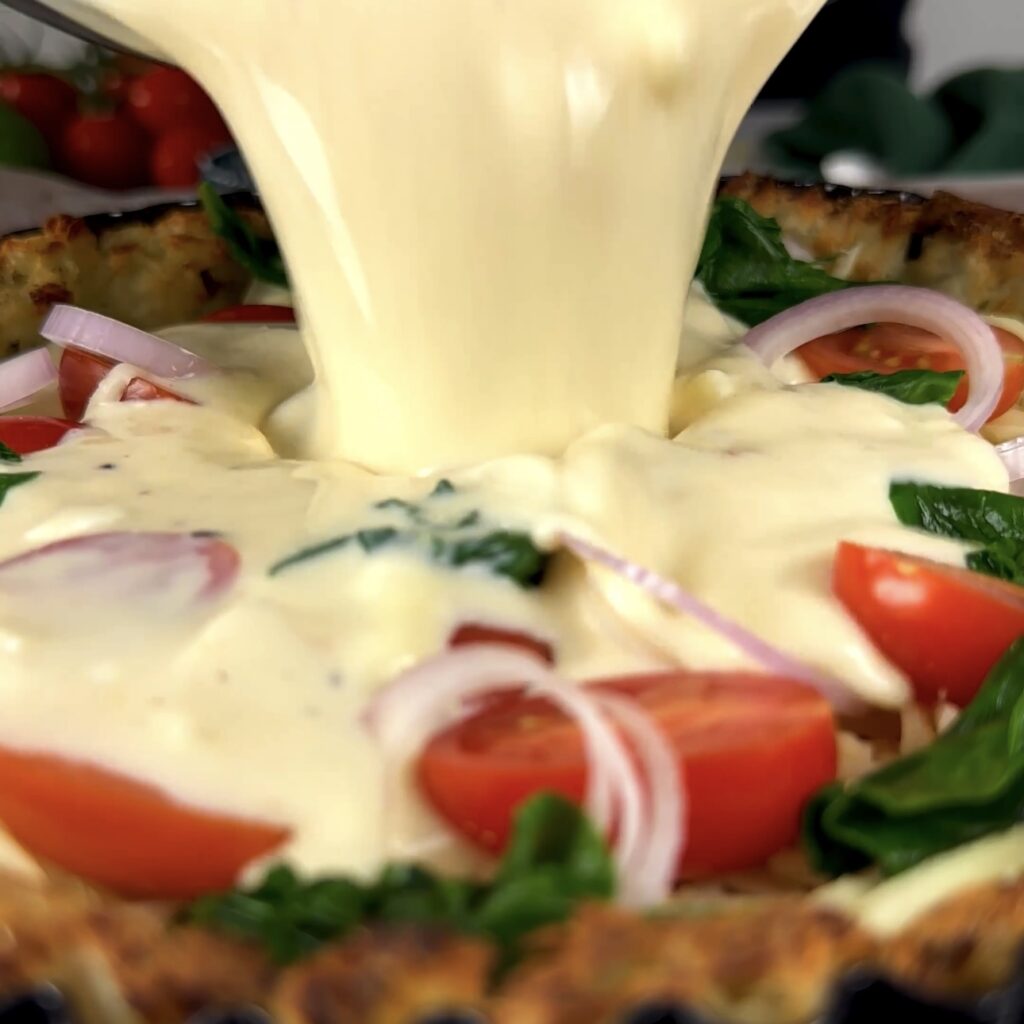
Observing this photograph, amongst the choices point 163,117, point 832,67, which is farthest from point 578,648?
point 832,67

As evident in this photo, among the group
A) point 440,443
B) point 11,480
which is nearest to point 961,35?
point 440,443

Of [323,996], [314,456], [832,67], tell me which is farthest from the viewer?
[832,67]

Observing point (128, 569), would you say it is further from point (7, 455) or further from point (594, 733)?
point (594, 733)

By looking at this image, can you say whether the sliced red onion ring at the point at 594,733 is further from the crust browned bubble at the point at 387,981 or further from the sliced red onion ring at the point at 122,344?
the sliced red onion ring at the point at 122,344

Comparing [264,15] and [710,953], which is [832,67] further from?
[710,953]

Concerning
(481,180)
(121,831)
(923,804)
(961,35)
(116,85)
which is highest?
(961,35)

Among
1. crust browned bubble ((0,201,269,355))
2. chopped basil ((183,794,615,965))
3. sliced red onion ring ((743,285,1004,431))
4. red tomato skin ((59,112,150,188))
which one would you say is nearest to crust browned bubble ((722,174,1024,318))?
sliced red onion ring ((743,285,1004,431))

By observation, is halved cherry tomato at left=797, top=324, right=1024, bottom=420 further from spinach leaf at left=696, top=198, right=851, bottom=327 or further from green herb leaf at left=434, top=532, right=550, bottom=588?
green herb leaf at left=434, top=532, right=550, bottom=588
